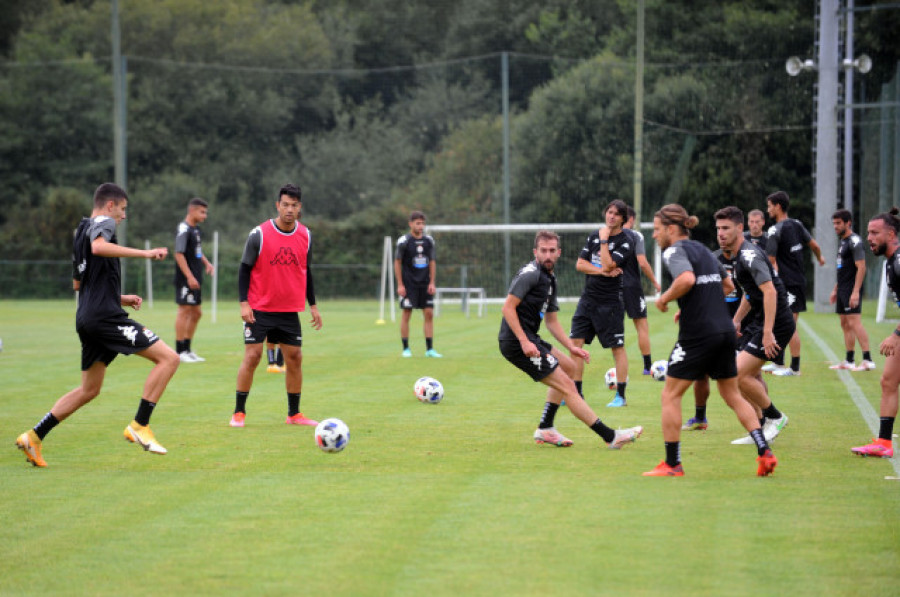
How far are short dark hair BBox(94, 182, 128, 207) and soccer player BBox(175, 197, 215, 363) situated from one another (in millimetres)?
7042

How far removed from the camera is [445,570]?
17.4ft

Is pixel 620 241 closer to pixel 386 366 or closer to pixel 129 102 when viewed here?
pixel 386 366

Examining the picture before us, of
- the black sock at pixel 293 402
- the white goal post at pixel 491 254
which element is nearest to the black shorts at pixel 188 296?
the black sock at pixel 293 402

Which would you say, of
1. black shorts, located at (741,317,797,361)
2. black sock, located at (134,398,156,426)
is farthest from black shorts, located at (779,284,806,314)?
black sock, located at (134,398,156,426)

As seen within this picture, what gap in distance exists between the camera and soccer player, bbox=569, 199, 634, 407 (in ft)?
37.1

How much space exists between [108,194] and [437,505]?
3.61m

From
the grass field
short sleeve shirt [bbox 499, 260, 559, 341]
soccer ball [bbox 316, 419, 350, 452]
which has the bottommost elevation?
the grass field

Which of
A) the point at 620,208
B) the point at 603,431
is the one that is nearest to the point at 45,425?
the point at 603,431

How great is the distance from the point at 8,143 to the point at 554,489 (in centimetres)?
4487

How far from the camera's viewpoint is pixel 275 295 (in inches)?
398

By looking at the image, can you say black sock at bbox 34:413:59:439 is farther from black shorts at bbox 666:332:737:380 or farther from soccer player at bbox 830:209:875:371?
soccer player at bbox 830:209:875:371

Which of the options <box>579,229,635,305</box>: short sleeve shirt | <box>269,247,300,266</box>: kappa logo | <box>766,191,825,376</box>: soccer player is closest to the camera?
<box>269,247,300,266</box>: kappa logo

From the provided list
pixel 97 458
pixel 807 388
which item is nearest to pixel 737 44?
pixel 807 388

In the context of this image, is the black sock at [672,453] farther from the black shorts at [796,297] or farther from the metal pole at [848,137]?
the metal pole at [848,137]
